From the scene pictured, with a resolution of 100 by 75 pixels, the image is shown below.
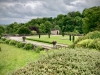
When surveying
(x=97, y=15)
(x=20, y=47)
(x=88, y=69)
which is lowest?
(x=20, y=47)

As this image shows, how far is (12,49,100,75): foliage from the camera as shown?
4.46m

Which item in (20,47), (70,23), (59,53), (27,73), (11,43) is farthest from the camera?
(70,23)

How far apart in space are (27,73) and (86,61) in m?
1.87

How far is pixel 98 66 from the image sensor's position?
17.4ft

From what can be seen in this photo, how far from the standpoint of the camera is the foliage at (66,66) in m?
4.46

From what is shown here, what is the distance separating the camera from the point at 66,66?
471cm

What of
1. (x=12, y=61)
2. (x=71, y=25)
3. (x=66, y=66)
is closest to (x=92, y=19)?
(x=71, y=25)

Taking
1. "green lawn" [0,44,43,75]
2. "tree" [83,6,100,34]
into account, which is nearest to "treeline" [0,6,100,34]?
"tree" [83,6,100,34]

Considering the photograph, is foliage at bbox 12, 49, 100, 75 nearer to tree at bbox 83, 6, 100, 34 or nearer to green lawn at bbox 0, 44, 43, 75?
green lawn at bbox 0, 44, 43, 75

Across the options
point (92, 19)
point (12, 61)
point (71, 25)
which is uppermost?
point (92, 19)

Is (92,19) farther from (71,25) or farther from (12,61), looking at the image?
(12,61)

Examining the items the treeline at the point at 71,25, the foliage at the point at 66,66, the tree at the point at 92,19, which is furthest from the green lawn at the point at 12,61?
the tree at the point at 92,19

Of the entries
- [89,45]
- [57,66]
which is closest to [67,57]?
[57,66]

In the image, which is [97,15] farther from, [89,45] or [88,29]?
[89,45]
